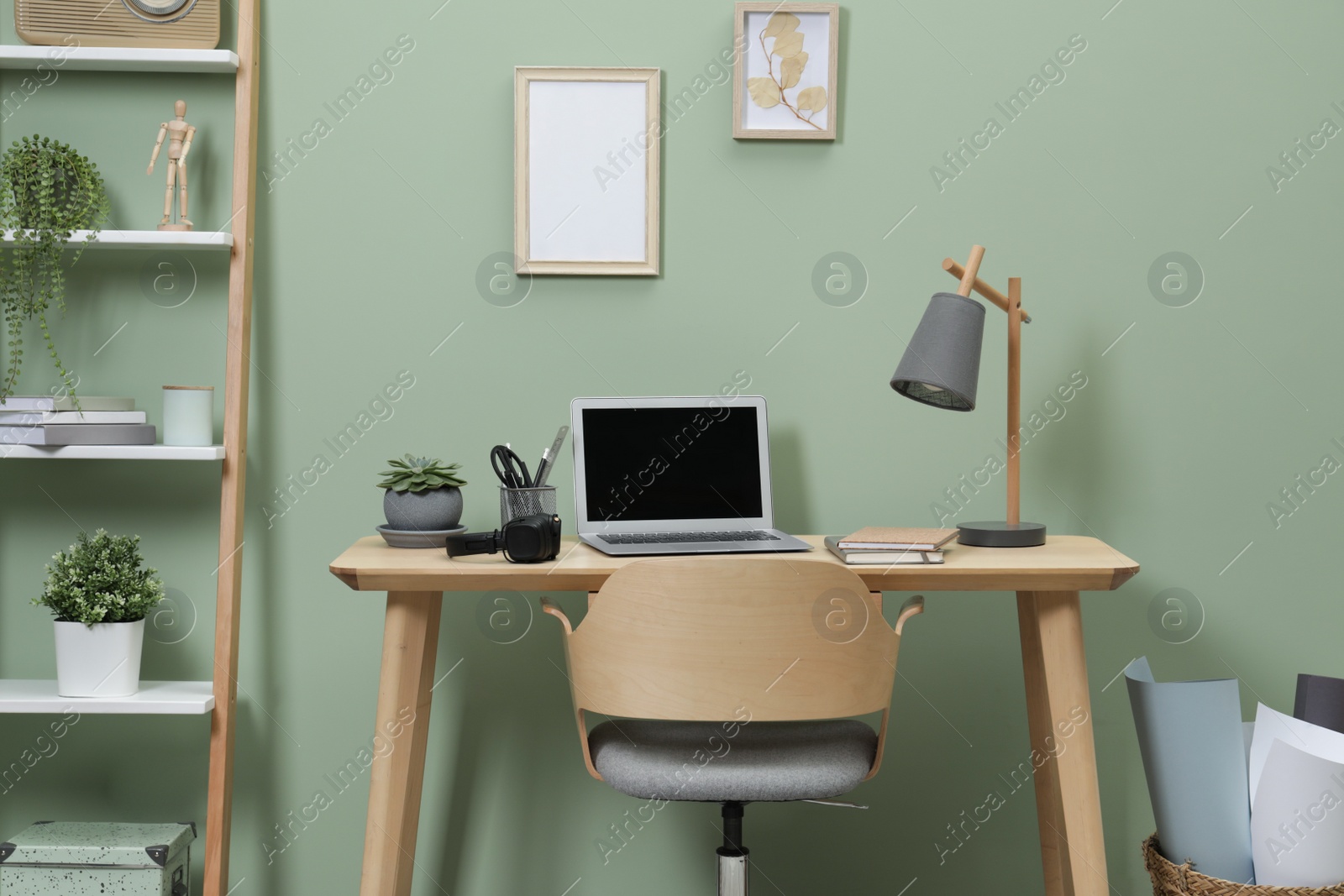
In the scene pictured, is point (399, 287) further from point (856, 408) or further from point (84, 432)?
point (856, 408)

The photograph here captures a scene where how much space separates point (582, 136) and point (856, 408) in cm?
73

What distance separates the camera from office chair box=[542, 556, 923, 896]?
4.25ft

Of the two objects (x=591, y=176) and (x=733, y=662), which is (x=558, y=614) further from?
(x=591, y=176)

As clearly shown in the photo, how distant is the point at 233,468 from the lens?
183 centimetres

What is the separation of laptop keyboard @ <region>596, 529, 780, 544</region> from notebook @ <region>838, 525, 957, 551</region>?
17 centimetres

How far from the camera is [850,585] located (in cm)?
133

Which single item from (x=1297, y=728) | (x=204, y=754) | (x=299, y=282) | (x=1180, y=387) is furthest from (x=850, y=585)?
(x=204, y=754)

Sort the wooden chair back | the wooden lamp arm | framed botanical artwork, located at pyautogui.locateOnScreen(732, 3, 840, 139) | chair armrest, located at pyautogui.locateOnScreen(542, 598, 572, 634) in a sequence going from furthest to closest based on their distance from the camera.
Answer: framed botanical artwork, located at pyautogui.locateOnScreen(732, 3, 840, 139)
the wooden lamp arm
chair armrest, located at pyautogui.locateOnScreen(542, 598, 572, 634)
the wooden chair back

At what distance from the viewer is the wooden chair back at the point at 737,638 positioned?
4.25 ft

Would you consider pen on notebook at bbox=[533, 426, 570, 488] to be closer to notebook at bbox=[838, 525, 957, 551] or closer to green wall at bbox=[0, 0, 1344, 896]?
green wall at bbox=[0, 0, 1344, 896]

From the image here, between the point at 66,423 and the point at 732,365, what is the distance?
3.86ft

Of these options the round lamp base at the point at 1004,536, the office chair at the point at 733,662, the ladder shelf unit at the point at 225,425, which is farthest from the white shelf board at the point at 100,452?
the round lamp base at the point at 1004,536

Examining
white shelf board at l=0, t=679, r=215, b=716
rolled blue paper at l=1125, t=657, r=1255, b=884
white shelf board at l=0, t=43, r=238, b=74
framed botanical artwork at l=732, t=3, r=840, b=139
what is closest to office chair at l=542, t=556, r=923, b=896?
rolled blue paper at l=1125, t=657, r=1255, b=884

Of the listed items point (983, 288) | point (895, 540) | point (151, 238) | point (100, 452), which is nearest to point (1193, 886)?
point (895, 540)
